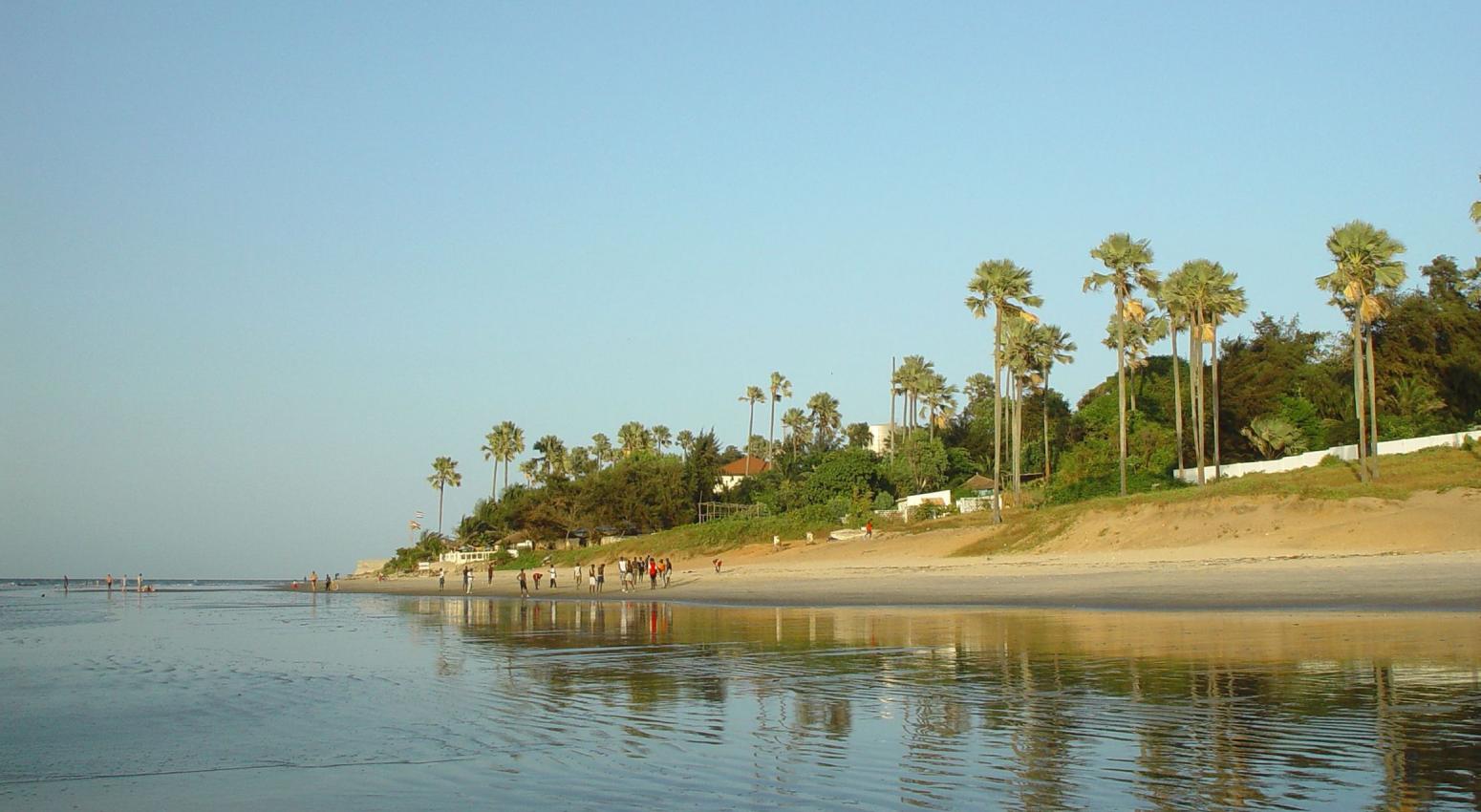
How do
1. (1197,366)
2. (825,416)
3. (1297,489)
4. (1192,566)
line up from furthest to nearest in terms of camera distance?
1. (825,416)
2. (1197,366)
3. (1297,489)
4. (1192,566)

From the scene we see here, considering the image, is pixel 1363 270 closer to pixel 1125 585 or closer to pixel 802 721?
pixel 1125 585

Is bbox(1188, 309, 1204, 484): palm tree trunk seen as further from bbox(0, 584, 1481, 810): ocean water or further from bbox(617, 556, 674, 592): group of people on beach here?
bbox(0, 584, 1481, 810): ocean water

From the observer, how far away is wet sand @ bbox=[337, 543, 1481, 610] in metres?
28.8

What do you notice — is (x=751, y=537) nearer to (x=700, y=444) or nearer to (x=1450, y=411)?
(x=700, y=444)

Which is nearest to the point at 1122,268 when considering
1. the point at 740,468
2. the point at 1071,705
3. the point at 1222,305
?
the point at 1222,305

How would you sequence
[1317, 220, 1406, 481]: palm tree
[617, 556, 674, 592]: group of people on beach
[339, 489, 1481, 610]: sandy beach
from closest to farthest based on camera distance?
[339, 489, 1481, 610]: sandy beach, [1317, 220, 1406, 481]: palm tree, [617, 556, 674, 592]: group of people on beach

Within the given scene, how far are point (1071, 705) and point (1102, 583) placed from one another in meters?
23.0

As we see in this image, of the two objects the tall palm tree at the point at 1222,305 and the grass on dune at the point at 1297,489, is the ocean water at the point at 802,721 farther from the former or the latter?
the tall palm tree at the point at 1222,305

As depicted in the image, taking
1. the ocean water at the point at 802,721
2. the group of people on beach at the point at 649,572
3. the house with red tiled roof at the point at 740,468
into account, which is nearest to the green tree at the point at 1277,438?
the group of people on beach at the point at 649,572

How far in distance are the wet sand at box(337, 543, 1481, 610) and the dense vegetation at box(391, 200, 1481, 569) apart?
10977 millimetres

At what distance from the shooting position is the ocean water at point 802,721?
1024cm

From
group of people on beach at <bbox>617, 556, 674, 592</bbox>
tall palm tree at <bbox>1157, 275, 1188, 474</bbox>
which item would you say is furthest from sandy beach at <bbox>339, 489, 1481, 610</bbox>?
tall palm tree at <bbox>1157, 275, 1188, 474</bbox>

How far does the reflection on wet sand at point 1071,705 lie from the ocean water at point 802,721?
0.20 ft

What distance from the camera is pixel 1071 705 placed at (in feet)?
47.7
